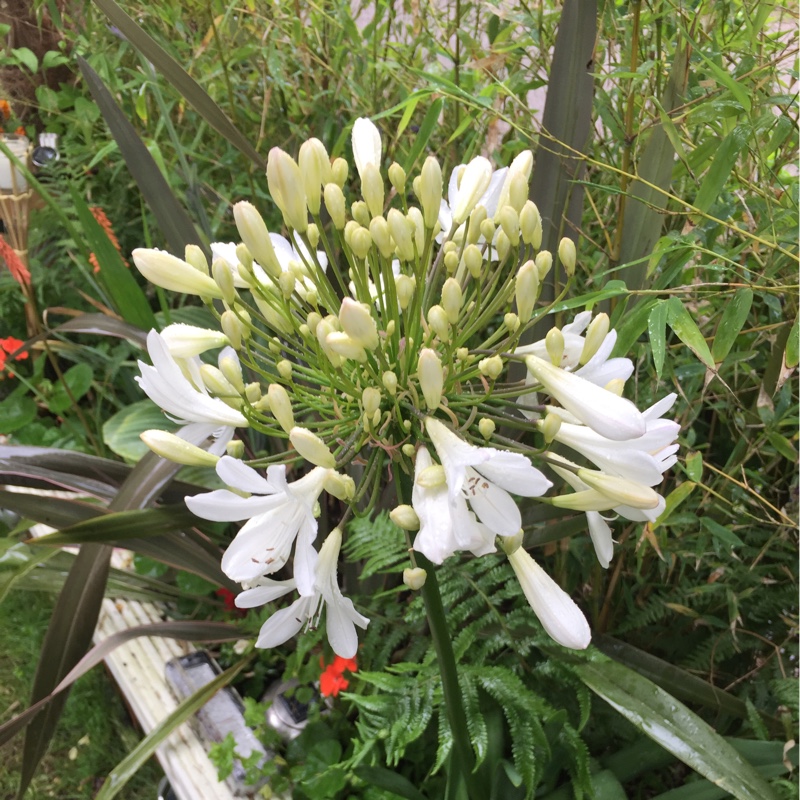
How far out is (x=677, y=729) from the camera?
684 mm

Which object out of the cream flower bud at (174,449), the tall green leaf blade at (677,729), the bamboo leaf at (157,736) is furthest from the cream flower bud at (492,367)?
the bamboo leaf at (157,736)

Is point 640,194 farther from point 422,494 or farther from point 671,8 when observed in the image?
point 422,494

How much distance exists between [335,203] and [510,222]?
14cm

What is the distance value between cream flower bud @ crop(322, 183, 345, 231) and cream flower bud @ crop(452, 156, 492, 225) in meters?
0.12

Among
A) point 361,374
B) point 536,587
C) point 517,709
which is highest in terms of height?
point 361,374

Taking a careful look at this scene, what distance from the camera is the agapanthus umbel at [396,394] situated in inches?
17.5

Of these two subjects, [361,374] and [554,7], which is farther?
[554,7]

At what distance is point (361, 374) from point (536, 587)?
0.22m

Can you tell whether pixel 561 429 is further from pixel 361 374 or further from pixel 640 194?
pixel 640 194

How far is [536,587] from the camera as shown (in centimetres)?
48

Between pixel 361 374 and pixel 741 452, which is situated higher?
pixel 361 374

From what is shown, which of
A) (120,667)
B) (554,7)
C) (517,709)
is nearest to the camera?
(517,709)

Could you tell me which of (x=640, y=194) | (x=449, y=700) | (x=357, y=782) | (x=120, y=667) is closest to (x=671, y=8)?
(x=640, y=194)

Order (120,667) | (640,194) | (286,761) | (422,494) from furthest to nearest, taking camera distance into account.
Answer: (120,667) → (286,761) → (640,194) → (422,494)
